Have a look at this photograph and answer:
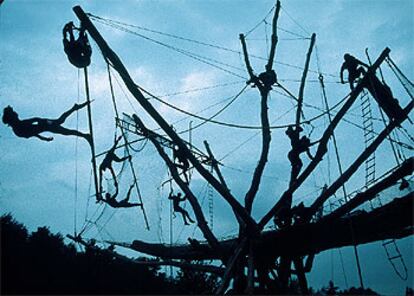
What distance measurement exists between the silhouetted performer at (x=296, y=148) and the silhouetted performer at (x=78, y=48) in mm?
6108

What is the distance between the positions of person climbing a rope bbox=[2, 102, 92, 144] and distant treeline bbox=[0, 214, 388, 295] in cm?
1347

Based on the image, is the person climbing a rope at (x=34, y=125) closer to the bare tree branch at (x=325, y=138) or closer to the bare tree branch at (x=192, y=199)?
the bare tree branch at (x=192, y=199)

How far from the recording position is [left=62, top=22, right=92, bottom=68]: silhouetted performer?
7.23 m

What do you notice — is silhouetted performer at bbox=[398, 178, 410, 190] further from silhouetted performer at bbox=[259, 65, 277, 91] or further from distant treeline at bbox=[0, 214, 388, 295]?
distant treeline at bbox=[0, 214, 388, 295]

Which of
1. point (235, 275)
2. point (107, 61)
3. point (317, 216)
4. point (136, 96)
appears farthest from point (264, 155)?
point (107, 61)

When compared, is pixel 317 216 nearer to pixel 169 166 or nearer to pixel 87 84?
pixel 169 166

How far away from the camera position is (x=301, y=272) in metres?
10.6

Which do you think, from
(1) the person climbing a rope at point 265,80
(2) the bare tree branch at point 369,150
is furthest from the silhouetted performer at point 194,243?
(1) the person climbing a rope at point 265,80

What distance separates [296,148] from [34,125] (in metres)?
7.00

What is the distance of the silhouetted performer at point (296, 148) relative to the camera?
33.6ft

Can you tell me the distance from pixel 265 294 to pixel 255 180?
329 centimetres

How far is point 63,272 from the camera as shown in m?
26.3

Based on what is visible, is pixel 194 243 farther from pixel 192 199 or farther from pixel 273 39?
pixel 273 39

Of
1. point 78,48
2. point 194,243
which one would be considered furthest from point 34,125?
point 194,243
